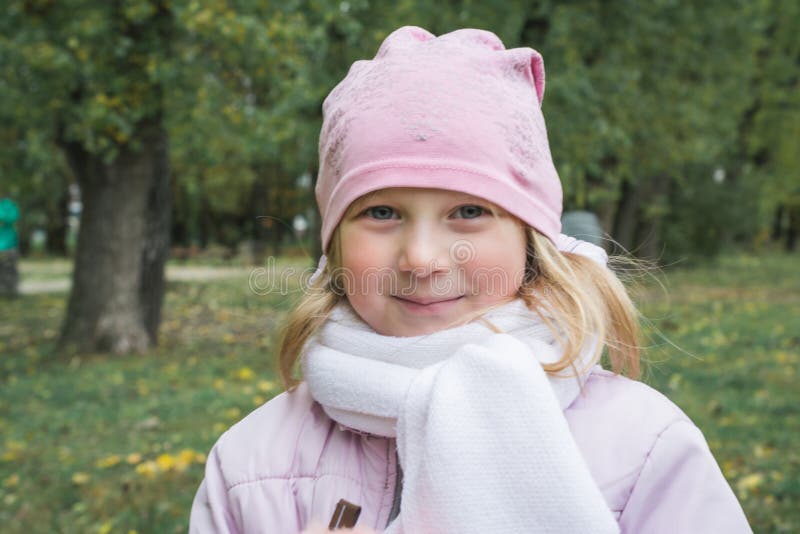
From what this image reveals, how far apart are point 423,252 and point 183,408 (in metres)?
4.61

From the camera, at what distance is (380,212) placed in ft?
5.36

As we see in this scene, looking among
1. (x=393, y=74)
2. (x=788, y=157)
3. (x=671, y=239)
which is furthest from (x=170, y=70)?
(x=788, y=157)

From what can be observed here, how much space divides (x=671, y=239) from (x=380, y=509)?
61.7ft

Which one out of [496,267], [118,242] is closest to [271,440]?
[496,267]

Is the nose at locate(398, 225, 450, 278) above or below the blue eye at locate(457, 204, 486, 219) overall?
below

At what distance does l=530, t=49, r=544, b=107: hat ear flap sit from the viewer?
177 cm

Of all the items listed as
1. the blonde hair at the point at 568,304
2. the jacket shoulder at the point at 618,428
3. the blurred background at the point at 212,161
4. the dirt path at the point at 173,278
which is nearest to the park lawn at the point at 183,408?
the blurred background at the point at 212,161

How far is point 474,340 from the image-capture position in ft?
5.16

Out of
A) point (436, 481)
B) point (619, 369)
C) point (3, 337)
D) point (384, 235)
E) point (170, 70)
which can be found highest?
point (170, 70)

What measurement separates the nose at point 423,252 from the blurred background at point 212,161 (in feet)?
2.12

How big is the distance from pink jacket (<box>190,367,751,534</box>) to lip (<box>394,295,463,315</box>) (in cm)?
27

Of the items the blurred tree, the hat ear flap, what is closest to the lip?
the hat ear flap

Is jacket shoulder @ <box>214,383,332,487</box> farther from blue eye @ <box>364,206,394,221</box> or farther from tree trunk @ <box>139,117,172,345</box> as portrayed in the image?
tree trunk @ <box>139,117,172,345</box>

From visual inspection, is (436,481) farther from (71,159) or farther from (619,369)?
(71,159)
